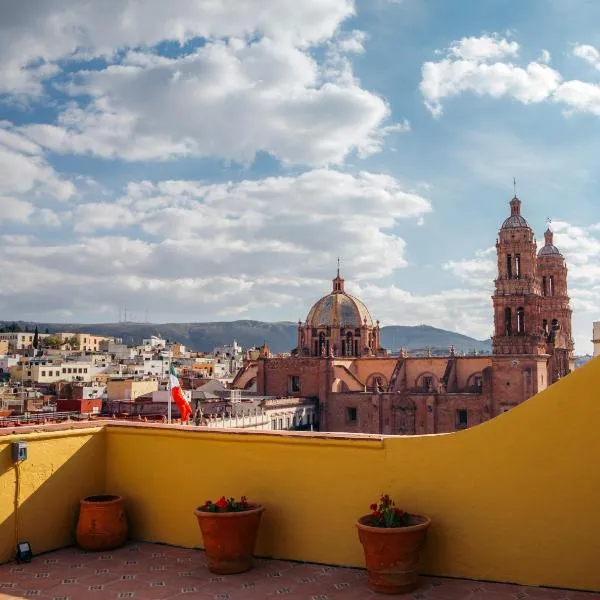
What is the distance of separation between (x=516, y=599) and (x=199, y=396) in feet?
146

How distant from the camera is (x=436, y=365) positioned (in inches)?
2128

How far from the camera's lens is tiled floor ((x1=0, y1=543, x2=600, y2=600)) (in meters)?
5.94

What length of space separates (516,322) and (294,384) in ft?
58.0

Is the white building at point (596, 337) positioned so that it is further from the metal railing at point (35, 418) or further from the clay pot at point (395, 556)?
the metal railing at point (35, 418)

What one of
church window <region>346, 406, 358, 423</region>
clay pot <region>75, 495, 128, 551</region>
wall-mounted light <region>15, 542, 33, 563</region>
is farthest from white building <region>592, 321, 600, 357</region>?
church window <region>346, 406, 358, 423</region>

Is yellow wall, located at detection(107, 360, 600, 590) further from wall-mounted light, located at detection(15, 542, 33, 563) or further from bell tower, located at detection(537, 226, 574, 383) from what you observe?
bell tower, located at detection(537, 226, 574, 383)

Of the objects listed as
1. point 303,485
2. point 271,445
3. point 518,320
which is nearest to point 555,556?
point 303,485

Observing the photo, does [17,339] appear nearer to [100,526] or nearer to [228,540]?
[100,526]

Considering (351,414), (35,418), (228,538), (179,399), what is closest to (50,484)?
(228,538)

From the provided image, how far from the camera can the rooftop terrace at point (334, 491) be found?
19.3 feet

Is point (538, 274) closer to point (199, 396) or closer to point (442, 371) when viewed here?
point (442, 371)

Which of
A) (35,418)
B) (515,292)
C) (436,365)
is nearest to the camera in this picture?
(35,418)

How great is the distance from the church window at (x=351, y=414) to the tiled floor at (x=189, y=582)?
45.4 meters

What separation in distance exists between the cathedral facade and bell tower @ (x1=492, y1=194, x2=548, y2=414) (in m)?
0.07
